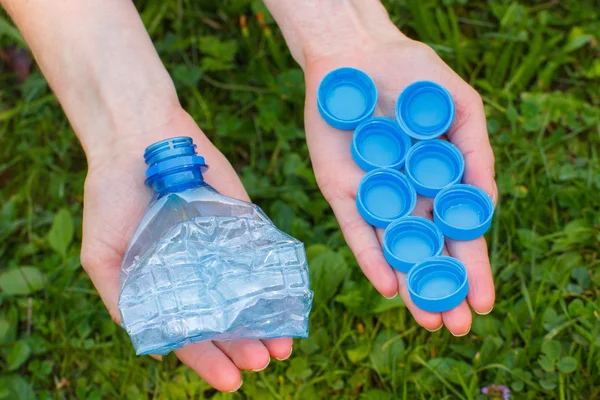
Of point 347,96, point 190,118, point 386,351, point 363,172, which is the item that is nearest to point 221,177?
point 190,118

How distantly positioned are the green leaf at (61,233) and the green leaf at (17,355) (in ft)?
1.75

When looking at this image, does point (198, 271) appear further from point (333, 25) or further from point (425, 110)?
point (333, 25)

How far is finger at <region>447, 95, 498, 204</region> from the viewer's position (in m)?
3.15

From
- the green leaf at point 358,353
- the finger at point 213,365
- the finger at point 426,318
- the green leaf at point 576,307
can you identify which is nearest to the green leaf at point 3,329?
the finger at point 213,365

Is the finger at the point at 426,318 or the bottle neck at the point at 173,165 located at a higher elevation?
the bottle neck at the point at 173,165

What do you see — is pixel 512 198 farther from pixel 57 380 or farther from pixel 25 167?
pixel 25 167

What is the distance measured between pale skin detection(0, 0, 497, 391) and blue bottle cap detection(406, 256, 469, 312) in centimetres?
4

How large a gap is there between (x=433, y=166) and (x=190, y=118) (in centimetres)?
121

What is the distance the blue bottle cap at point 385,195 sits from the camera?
3.20 metres

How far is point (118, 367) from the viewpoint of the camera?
132 inches

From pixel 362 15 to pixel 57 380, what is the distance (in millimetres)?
2435

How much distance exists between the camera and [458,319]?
2.86 m

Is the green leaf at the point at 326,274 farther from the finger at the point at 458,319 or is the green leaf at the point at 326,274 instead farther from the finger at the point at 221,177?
the finger at the point at 458,319

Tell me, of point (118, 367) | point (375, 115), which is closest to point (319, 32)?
point (375, 115)
